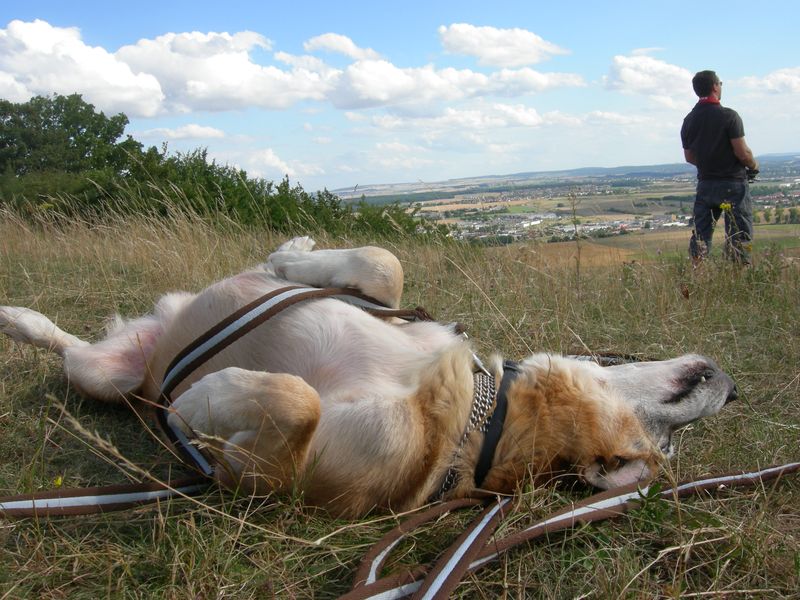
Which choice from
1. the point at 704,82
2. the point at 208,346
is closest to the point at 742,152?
the point at 704,82

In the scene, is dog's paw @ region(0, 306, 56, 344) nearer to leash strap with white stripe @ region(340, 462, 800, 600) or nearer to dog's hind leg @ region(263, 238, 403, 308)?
dog's hind leg @ region(263, 238, 403, 308)

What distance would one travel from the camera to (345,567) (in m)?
1.80

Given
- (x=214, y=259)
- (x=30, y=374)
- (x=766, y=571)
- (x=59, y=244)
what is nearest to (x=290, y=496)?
(x=766, y=571)

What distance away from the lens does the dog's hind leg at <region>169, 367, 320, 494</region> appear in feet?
6.25

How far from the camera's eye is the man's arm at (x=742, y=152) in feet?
23.2

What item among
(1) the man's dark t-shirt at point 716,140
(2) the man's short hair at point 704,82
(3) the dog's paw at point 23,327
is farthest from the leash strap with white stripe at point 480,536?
(2) the man's short hair at point 704,82

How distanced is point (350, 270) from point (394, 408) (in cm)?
90

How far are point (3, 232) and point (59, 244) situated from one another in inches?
59.3

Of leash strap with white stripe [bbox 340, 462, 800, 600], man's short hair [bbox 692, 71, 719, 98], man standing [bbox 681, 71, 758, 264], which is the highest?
man's short hair [bbox 692, 71, 719, 98]

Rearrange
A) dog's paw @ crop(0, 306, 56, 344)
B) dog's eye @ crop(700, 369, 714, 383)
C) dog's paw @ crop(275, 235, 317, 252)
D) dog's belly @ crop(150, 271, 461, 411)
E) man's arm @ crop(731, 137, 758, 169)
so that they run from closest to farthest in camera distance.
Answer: dog's belly @ crop(150, 271, 461, 411) → dog's eye @ crop(700, 369, 714, 383) → dog's paw @ crop(0, 306, 56, 344) → dog's paw @ crop(275, 235, 317, 252) → man's arm @ crop(731, 137, 758, 169)

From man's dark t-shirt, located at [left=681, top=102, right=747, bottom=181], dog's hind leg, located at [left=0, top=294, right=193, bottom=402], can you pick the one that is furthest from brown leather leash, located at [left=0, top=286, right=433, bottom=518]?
man's dark t-shirt, located at [left=681, top=102, right=747, bottom=181]

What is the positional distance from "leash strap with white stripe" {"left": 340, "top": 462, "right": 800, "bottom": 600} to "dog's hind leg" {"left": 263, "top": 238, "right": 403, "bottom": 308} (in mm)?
1106

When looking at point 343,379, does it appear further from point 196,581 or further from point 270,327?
point 196,581

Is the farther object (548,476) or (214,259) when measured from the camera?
(214,259)
